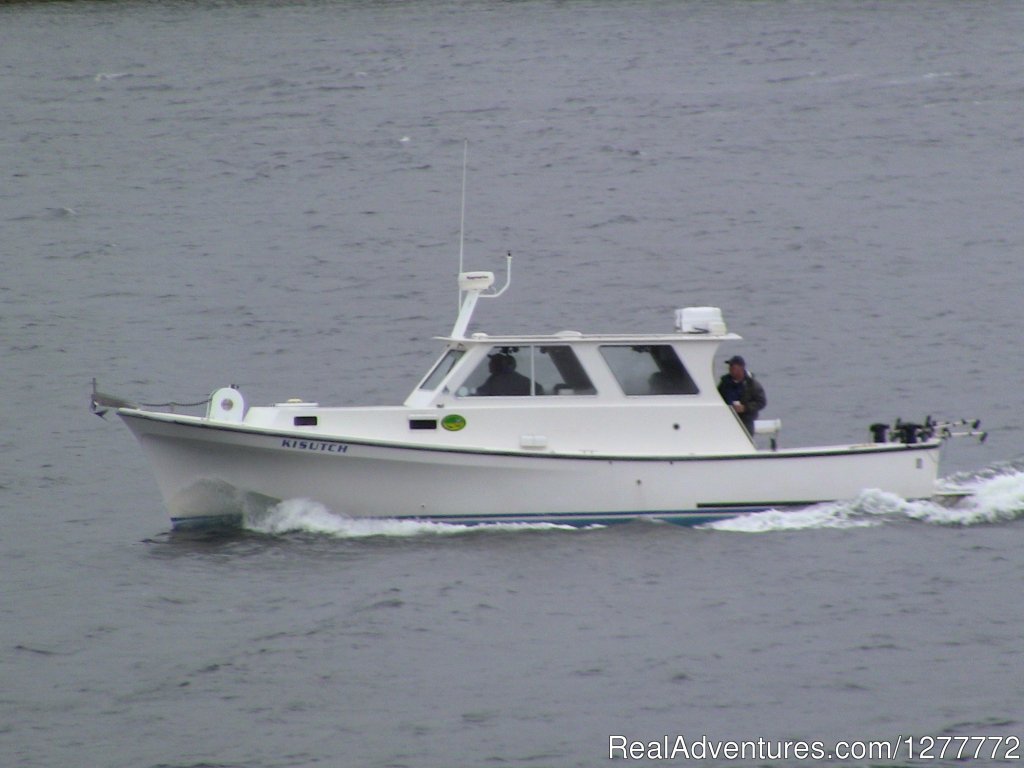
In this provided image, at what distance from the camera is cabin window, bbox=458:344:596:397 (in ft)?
61.3

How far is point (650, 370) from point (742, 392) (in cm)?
104

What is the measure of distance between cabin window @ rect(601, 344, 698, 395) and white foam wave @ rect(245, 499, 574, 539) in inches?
67.4

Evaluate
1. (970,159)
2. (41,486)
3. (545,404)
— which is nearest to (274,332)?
(41,486)

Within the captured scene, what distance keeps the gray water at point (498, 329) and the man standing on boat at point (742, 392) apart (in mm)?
1164

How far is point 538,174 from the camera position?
4791cm

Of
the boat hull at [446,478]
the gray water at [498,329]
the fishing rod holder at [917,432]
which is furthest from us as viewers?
the fishing rod holder at [917,432]

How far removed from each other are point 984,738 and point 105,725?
7018 millimetres

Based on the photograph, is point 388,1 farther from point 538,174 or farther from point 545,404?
point 545,404

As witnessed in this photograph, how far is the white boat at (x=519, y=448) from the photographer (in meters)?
18.4

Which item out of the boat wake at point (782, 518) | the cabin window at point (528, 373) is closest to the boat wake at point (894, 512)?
the boat wake at point (782, 518)

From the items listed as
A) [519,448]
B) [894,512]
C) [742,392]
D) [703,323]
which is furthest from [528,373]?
[894,512]

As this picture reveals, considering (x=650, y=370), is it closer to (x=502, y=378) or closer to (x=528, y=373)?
(x=528, y=373)

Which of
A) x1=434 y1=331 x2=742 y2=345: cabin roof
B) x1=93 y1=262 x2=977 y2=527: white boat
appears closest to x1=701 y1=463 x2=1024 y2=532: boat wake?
x1=93 y1=262 x2=977 y2=527: white boat

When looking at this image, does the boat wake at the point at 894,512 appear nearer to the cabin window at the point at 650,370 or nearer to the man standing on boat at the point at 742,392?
the man standing on boat at the point at 742,392
